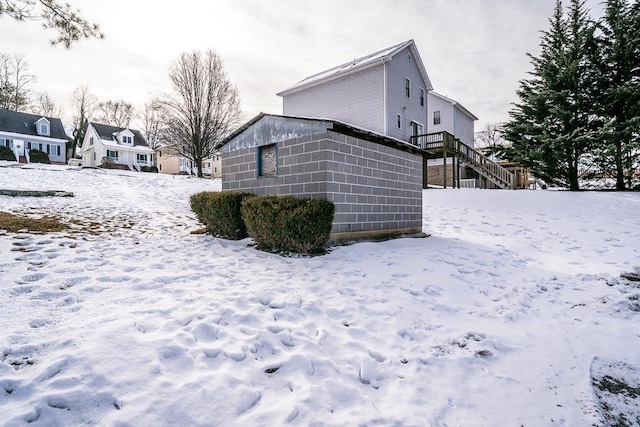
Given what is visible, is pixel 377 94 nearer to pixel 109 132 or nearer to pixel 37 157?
pixel 37 157

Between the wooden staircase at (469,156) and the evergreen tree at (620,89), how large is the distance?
4804 millimetres

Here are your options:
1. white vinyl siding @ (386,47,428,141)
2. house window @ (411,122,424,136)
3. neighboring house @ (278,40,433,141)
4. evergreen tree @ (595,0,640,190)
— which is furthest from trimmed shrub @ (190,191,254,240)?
evergreen tree @ (595,0,640,190)

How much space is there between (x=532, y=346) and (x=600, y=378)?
0.59m

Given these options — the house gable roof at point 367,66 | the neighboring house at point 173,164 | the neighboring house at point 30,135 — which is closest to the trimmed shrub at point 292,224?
the house gable roof at point 367,66

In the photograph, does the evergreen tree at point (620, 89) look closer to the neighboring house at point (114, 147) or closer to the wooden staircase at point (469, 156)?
the wooden staircase at point (469, 156)

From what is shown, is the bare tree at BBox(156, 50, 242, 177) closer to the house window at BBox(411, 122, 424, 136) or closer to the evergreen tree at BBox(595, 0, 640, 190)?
the house window at BBox(411, 122, 424, 136)

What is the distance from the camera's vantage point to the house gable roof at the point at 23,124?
31.5 m

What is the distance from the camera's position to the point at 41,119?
3425 cm

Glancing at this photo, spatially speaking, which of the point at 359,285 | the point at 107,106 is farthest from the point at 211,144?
the point at 107,106

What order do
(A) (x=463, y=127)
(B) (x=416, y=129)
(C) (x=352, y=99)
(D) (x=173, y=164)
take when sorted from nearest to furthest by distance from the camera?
(C) (x=352, y=99)
(B) (x=416, y=129)
(A) (x=463, y=127)
(D) (x=173, y=164)

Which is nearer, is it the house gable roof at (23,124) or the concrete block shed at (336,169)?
the concrete block shed at (336,169)

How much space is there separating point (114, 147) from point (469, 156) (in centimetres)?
3727

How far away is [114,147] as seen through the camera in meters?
36.2

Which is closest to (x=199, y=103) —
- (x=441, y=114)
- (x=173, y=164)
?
(x=441, y=114)
